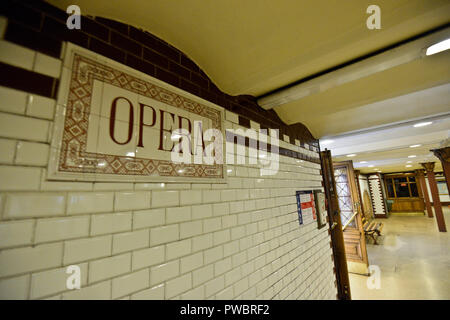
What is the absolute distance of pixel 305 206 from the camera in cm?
219

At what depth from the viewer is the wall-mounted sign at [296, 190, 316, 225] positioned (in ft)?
6.77

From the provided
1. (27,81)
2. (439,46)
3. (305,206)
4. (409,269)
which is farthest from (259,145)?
(409,269)

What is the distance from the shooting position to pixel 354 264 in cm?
475

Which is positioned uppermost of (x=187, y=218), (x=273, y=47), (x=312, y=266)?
(x=273, y=47)

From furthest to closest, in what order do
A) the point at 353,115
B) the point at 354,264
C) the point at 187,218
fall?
1. the point at 354,264
2. the point at 353,115
3. the point at 187,218

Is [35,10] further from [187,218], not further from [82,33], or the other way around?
[187,218]

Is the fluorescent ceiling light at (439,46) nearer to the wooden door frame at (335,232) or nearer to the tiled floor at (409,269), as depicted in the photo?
the wooden door frame at (335,232)

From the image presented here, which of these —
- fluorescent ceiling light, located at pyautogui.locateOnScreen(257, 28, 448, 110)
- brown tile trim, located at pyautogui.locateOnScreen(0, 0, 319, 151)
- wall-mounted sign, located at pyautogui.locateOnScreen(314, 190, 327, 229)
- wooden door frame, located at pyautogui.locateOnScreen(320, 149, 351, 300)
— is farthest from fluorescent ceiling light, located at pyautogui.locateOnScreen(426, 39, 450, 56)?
wooden door frame, located at pyautogui.locateOnScreen(320, 149, 351, 300)

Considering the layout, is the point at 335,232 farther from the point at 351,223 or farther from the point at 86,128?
the point at 86,128

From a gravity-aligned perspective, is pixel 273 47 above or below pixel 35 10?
above

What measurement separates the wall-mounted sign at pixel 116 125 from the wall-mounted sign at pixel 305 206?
1.38 meters

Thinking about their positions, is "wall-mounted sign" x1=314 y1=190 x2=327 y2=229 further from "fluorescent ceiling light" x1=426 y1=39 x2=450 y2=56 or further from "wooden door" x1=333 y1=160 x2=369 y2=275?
"wooden door" x1=333 y1=160 x2=369 y2=275
